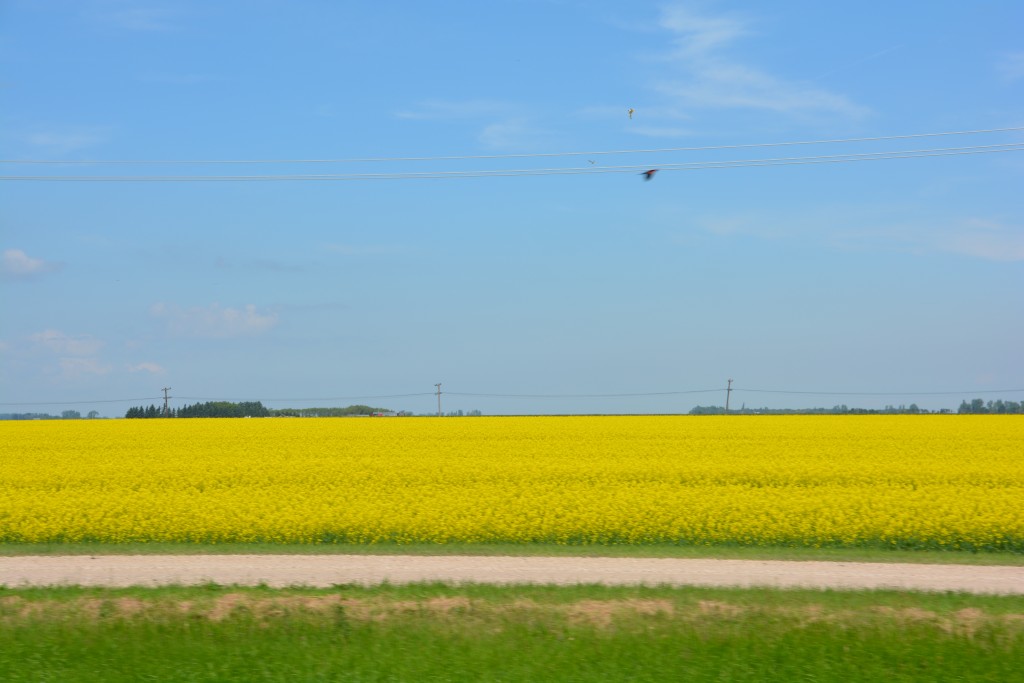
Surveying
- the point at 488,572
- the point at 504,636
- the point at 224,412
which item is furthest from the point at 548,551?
the point at 224,412

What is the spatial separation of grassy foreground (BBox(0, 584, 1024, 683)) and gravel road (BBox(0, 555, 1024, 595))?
1257mm

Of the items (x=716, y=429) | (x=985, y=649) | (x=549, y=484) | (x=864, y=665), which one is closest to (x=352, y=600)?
(x=864, y=665)

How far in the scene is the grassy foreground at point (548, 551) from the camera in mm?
16234

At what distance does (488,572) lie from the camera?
1445 centimetres

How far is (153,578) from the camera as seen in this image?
1413cm

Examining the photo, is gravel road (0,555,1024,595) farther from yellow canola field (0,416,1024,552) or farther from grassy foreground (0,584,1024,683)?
yellow canola field (0,416,1024,552)

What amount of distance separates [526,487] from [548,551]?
18.6 ft

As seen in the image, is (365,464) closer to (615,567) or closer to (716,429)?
(615,567)

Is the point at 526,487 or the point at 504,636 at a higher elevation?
the point at 526,487

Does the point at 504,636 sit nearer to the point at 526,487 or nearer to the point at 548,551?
the point at 548,551

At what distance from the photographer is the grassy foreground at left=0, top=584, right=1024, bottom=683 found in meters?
9.75

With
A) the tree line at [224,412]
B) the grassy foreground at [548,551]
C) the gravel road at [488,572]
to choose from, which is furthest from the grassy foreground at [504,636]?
the tree line at [224,412]

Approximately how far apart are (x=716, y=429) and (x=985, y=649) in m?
30.8

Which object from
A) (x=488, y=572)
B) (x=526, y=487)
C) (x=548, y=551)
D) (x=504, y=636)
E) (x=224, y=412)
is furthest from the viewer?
(x=224, y=412)
